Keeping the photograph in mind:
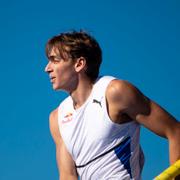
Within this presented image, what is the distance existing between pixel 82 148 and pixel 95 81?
2.23 ft

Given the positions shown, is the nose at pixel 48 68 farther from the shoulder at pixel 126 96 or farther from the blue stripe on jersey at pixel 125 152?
the blue stripe on jersey at pixel 125 152

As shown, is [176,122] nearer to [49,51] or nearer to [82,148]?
[82,148]

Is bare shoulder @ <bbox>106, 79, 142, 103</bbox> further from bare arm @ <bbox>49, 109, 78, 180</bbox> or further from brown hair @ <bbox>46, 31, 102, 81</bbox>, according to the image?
bare arm @ <bbox>49, 109, 78, 180</bbox>

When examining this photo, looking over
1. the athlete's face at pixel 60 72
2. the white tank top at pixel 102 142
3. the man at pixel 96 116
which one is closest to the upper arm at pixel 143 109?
the man at pixel 96 116

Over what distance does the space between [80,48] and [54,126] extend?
3.16ft

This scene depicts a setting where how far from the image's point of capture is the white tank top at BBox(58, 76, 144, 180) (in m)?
4.48

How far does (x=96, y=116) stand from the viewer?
4.55m

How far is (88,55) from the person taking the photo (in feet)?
16.3

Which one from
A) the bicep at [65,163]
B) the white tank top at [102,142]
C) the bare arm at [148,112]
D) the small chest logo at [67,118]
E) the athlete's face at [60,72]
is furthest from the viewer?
the bicep at [65,163]

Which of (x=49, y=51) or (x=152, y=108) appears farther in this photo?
(x=49, y=51)

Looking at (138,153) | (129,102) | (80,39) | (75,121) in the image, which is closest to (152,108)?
(129,102)

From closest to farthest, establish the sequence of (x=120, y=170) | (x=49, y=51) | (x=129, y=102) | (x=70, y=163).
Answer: (x=129, y=102) < (x=120, y=170) < (x=49, y=51) < (x=70, y=163)

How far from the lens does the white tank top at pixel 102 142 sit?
4484 mm

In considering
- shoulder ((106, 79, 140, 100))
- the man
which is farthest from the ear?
shoulder ((106, 79, 140, 100))
